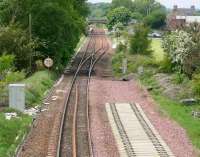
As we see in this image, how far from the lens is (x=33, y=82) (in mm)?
37562

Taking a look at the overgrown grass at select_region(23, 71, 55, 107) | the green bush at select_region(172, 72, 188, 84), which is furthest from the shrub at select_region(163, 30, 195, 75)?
the overgrown grass at select_region(23, 71, 55, 107)

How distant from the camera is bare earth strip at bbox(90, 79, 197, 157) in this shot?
69.4ft

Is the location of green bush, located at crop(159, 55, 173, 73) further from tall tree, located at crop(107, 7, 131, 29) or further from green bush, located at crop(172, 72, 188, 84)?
tall tree, located at crop(107, 7, 131, 29)

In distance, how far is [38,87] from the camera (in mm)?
36094

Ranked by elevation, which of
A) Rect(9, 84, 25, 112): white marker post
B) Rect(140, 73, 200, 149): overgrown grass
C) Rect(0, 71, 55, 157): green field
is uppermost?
Rect(9, 84, 25, 112): white marker post

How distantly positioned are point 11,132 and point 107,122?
5.54 metres

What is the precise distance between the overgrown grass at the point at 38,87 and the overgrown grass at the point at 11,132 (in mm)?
4846

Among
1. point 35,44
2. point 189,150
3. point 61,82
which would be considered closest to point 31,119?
point 189,150

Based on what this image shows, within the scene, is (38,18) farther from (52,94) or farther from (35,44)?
(52,94)

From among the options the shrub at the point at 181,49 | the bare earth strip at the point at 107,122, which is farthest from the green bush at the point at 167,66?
the bare earth strip at the point at 107,122

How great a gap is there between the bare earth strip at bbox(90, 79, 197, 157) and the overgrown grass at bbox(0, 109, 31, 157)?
9.90ft

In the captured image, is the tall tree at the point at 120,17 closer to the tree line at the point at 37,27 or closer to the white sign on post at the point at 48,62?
the tree line at the point at 37,27

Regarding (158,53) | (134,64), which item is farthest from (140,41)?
(158,53)

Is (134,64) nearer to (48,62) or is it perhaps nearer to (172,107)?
(48,62)
